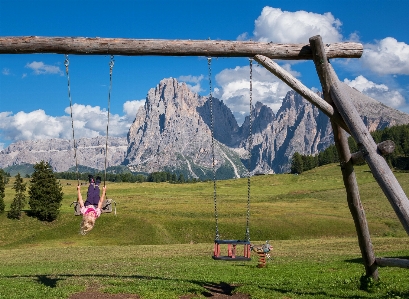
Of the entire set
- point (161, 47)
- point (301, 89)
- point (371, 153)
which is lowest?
point (371, 153)

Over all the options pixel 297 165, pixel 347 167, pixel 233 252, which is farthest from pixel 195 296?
pixel 297 165

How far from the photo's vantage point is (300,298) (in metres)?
12.8

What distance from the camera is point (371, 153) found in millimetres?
10578

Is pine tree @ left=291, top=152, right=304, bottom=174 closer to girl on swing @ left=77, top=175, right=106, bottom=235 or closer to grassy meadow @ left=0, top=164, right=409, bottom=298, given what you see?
grassy meadow @ left=0, top=164, right=409, bottom=298

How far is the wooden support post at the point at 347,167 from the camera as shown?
1235 centimetres

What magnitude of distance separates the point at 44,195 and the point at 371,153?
206ft

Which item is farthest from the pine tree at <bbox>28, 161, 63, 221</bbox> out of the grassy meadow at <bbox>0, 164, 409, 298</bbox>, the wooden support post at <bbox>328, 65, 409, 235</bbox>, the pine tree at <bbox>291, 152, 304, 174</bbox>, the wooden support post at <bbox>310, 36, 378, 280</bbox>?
the pine tree at <bbox>291, 152, 304, 174</bbox>

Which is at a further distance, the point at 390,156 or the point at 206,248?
the point at 390,156

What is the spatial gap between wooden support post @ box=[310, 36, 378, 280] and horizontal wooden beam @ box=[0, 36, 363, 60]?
2.24 ft

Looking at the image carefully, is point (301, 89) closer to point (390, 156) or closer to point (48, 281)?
point (48, 281)

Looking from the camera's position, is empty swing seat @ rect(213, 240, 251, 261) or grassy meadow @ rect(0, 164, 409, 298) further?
empty swing seat @ rect(213, 240, 251, 261)

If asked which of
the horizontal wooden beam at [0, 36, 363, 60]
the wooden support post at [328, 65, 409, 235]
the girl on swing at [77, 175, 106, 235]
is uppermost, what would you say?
the horizontal wooden beam at [0, 36, 363, 60]

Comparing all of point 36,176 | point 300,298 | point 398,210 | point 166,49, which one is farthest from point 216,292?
point 36,176

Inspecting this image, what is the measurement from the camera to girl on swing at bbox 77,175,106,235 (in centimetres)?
1464
